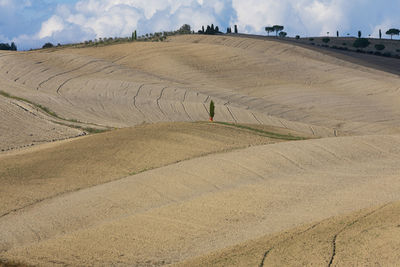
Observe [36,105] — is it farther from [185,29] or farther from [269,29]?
[269,29]

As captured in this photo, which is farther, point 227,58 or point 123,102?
point 227,58

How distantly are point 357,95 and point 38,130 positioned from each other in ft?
95.8

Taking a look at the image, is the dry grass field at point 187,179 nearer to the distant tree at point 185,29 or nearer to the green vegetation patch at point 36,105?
the green vegetation patch at point 36,105

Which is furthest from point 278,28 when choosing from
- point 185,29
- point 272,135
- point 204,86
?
point 272,135

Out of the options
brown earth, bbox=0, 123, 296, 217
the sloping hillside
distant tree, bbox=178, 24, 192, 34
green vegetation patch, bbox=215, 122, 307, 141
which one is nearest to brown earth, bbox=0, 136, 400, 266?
brown earth, bbox=0, 123, 296, 217

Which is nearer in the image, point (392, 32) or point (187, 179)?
point (187, 179)

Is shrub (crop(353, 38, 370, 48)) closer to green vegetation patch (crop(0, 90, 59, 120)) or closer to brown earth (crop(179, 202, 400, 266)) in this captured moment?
green vegetation patch (crop(0, 90, 59, 120))

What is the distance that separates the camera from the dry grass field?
14.6 m

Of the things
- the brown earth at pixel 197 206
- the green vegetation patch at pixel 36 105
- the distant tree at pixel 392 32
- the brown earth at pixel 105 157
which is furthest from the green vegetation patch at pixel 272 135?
the distant tree at pixel 392 32

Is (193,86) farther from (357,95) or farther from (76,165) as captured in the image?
(76,165)

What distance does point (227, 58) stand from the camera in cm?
6303

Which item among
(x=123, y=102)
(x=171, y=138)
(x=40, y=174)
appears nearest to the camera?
(x=40, y=174)

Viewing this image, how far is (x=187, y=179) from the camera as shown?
21562 millimetres

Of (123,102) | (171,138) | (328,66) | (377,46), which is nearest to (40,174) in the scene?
(171,138)
